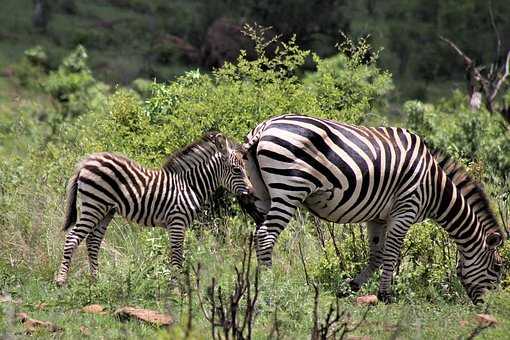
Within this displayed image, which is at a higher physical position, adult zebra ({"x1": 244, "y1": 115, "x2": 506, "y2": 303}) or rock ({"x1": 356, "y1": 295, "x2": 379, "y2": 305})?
adult zebra ({"x1": 244, "y1": 115, "x2": 506, "y2": 303})

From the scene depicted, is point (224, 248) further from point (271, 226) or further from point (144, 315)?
point (144, 315)

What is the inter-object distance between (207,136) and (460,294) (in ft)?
9.96

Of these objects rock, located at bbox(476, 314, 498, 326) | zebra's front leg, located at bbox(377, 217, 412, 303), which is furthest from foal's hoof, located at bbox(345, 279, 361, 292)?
rock, located at bbox(476, 314, 498, 326)

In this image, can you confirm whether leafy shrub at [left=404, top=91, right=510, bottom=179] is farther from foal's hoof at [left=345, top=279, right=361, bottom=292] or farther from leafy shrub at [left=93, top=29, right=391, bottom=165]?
foal's hoof at [left=345, top=279, right=361, bottom=292]

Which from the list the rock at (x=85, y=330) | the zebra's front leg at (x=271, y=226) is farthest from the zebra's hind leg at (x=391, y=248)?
the rock at (x=85, y=330)

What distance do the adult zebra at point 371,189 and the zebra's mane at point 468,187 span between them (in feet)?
0.03

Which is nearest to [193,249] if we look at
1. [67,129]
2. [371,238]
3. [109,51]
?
[371,238]

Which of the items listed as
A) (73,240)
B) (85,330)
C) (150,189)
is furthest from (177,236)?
(85,330)

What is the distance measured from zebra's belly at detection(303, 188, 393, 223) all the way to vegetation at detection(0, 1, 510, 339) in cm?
67

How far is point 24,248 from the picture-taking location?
10969mm

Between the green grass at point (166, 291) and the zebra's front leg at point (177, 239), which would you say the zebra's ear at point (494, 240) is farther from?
the zebra's front leg at point (177, 239)

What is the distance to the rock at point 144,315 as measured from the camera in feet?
25.3

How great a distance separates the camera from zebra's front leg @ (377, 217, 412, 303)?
32.0ft

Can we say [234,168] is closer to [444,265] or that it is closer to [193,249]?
[193,249]
